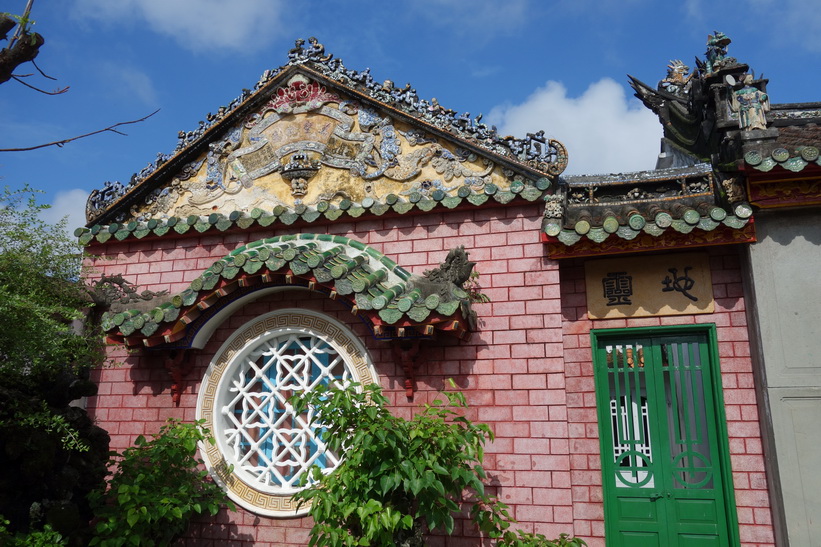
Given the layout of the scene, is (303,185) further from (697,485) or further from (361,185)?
(697,485)

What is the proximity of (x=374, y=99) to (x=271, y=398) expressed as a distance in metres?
3.48

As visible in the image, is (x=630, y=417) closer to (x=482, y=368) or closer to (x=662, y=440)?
(x=662, y=440)

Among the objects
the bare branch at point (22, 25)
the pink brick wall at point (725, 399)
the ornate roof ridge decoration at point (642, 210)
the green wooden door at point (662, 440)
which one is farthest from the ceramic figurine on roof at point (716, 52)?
the bare branch at point (22, 25)

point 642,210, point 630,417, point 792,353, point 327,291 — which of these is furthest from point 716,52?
point 327,291

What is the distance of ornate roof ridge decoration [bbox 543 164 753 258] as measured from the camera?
581 cm

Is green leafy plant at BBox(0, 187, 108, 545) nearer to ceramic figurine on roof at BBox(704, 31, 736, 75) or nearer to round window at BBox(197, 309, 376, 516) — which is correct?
round window at BBox(197, 309, 376, 516)

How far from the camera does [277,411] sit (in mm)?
6648

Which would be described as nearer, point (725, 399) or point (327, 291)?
point (725, 399)

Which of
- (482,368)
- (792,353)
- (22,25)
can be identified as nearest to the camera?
(22,25)

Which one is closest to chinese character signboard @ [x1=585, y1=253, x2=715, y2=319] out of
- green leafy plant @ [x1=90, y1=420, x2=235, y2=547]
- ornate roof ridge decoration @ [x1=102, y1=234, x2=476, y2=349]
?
ornate roof ridge decoration @ [x1=102, y1=234, x2=476, y2=349]

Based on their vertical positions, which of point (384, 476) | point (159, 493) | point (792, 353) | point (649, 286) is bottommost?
point (159, 493)

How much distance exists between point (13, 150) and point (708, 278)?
5892mm

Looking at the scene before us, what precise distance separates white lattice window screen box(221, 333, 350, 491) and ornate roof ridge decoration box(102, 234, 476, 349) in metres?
0.72

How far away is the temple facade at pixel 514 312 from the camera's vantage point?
5.74 m
